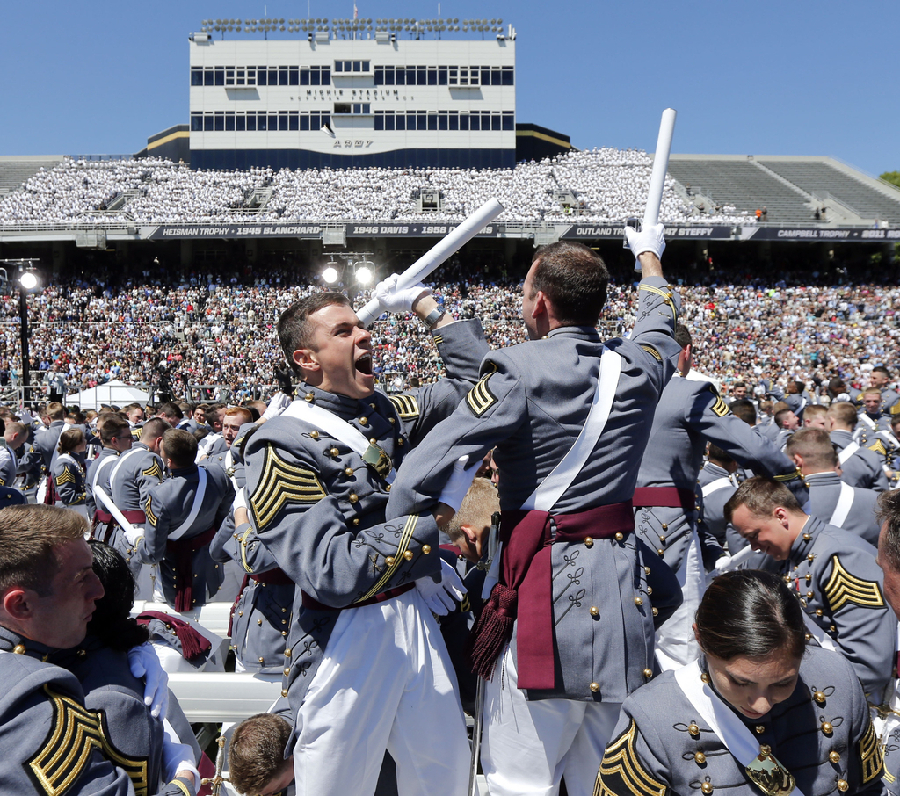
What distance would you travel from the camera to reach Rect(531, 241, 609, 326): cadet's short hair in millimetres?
2539

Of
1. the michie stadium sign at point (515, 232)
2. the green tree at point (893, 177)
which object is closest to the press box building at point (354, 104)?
the michie stadium sign at point (515, 232)

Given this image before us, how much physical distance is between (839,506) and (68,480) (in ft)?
26.0

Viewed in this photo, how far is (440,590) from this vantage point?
2703mm

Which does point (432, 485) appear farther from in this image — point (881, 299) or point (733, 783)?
point (881, 299)

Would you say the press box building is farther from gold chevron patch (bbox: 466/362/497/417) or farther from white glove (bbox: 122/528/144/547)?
gold chevron patch (bbox: 466/362/497/417)

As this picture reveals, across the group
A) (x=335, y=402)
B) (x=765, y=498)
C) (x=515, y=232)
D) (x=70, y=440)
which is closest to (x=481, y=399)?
(x=335, y=402)

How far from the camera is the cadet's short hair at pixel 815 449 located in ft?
15.8

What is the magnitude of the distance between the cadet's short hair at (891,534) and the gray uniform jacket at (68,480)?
29.7 feet

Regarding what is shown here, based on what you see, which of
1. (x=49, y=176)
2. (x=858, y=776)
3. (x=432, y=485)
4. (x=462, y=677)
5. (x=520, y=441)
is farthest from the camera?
(x=49, y=176)

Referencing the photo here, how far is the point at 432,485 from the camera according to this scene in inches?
89.6

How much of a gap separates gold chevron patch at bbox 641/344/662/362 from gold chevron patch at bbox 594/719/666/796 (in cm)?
113

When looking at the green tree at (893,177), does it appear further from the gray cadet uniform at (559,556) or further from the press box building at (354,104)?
the gray cadet uniform at (559,556)

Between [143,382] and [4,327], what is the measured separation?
8600 mm

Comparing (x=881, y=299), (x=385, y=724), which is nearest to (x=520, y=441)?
(x=385, y=724)
